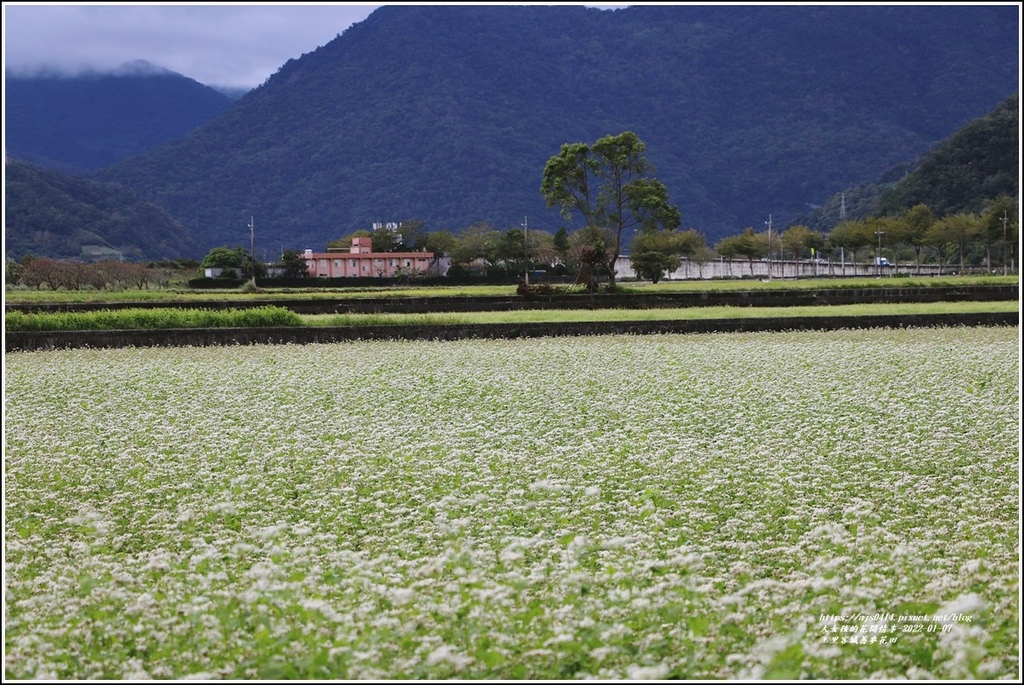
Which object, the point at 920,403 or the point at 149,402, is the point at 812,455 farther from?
the point at 149,402

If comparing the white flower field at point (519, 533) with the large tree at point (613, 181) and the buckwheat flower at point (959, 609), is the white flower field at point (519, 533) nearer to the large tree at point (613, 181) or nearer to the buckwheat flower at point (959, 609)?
the buckwheat flower at point (959, 609)

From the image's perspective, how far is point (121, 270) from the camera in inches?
1903

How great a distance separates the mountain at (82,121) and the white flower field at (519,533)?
161044 mm

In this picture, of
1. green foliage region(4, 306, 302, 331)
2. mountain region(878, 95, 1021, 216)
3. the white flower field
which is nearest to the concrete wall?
mountain region(878, 95, 1021, 216)

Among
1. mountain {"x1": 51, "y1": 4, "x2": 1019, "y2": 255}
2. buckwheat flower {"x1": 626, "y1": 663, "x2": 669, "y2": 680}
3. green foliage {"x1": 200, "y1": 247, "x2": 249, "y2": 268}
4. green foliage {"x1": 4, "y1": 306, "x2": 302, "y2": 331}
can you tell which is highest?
mountain {"x1": 51, "y1": 4, "x2": 1019, "y2": 255}

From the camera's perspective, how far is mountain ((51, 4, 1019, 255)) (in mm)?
135375

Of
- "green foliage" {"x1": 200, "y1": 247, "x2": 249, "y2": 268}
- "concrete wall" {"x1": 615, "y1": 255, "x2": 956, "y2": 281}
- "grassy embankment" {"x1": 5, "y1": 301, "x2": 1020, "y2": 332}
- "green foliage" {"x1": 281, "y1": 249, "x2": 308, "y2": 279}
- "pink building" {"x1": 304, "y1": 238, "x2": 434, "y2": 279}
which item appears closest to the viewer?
"grassy embankment" {"x1": 5, "y1": 301, "x2": 1020, "y2": 332}

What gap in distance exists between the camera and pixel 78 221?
9056 centimetres

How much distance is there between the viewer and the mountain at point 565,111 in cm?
13538

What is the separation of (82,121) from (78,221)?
337ft

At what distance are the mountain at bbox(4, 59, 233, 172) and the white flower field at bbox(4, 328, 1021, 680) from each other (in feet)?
528

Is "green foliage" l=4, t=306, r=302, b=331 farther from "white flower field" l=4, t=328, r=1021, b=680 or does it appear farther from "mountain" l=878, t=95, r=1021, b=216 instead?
"mountain" l=878, t=95, r=1021, b=216

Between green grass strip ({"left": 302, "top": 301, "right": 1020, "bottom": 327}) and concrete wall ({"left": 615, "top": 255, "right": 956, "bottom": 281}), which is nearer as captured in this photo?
green grass strip ({"left": 302, "top": 301, "right": 1020, "bottom": 327})

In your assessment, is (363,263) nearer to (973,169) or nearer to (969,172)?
(969,172)
